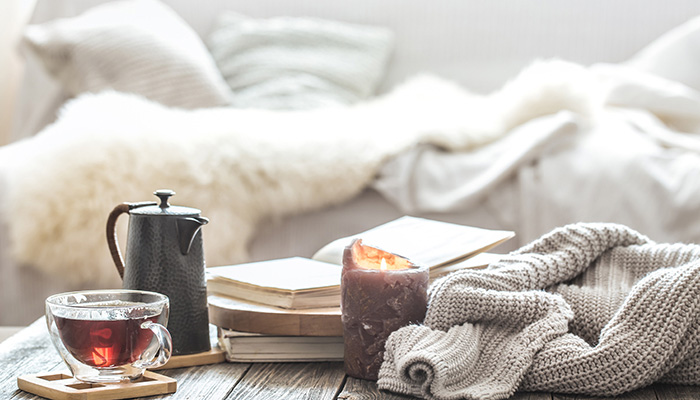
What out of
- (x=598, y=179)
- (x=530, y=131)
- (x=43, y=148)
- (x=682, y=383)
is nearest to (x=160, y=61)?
(x=43, y=148)

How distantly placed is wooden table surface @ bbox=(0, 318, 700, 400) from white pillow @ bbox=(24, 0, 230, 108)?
4.71ft

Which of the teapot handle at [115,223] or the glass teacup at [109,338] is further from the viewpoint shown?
the teapot handle at [115,223]

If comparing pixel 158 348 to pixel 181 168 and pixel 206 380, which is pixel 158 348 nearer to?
Result: pixel 206 380

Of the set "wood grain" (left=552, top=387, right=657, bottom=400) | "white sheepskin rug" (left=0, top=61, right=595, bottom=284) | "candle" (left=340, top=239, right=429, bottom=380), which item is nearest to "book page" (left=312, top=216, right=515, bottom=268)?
"candle" (left=340, top=239, right=429, bottom=380)

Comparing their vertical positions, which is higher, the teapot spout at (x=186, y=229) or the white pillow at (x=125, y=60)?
the white pillow at (x=125, y=60)

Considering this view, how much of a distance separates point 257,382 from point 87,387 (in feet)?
0.47

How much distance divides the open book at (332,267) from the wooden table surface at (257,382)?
7 centimetres

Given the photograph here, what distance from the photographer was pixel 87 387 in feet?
2.22

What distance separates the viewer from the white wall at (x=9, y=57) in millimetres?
2896

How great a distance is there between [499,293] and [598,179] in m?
1.02

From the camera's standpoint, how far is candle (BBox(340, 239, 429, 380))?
0.71 meters

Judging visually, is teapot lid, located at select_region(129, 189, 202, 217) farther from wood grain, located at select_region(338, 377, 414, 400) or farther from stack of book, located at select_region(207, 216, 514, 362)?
wood grain, located at select_region(338, 377, 414, 400)

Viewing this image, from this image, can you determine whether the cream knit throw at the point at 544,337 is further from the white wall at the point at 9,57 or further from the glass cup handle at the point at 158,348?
the white wall at the point at 9,57

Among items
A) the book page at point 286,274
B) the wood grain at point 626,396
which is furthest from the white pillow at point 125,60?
the wood grain at point 626,396
